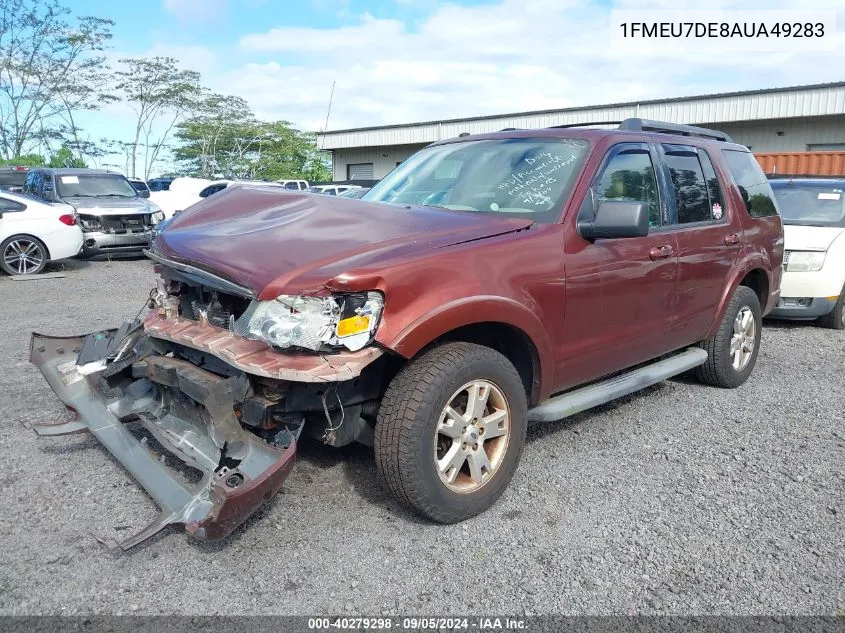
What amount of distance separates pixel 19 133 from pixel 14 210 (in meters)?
33.6

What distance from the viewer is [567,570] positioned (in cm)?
281

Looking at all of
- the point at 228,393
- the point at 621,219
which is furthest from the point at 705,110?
the point at 228,393

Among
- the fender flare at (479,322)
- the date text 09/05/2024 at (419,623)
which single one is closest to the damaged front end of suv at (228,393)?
the fender flare at (479,322)

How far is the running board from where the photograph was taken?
141 inches

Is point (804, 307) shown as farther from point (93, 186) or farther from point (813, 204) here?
point (93, 186)

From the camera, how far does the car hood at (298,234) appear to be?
2.85 m

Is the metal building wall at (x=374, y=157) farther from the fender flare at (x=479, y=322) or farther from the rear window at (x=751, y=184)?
the fender flare at (x=479, y=322)

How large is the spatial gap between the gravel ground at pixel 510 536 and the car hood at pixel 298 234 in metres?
1.17

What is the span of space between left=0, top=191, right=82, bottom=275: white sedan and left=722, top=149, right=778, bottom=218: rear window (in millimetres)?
10569

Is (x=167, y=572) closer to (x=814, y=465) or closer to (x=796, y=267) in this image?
(x=814, y=465)

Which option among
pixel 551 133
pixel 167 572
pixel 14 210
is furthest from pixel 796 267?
pixel 14 210

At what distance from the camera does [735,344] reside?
5.22 meters

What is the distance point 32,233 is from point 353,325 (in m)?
10.6

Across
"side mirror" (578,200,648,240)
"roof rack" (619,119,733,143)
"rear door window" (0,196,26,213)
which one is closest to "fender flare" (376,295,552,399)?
"side mirror" (578,200,648,240)
